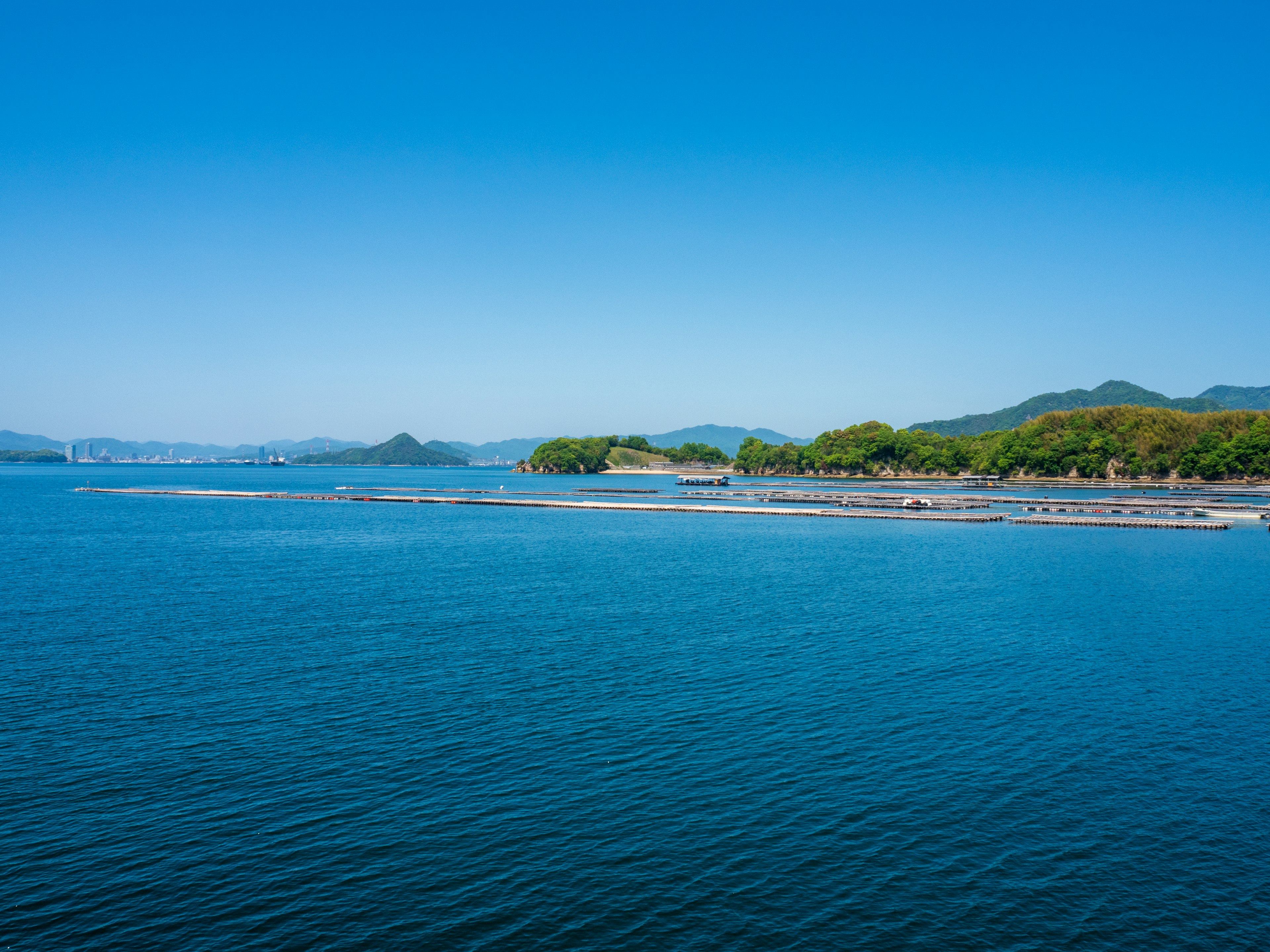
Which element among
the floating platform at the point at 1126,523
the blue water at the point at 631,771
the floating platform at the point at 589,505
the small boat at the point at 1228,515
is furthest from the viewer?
the floating platform at the point at 589,505

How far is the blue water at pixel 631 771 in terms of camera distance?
52.9 ft

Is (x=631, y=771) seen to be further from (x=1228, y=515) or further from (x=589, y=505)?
(x=1228, y=515)

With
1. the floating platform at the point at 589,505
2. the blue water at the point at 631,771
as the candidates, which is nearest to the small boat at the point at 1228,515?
the floating platform at the point at 589,505

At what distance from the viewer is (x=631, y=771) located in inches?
896

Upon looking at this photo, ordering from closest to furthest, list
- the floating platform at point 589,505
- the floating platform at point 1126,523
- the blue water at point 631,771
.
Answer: the blue water at point 631,771
the floating platform at point 1126,523
the floating platform at point 589,505

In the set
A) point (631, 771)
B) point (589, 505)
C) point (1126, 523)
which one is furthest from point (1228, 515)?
point (631, 771)

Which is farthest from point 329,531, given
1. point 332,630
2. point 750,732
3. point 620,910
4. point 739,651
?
point 620,910

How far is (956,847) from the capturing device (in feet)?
61.6

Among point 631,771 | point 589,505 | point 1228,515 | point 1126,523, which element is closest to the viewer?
point 631,771

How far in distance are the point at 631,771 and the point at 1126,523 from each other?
97.9 meters

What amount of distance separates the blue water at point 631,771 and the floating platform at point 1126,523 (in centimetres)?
5159

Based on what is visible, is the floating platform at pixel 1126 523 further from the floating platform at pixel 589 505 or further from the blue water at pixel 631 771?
the blue water at pixel 631 771

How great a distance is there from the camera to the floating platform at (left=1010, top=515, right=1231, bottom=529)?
97006 millimetres

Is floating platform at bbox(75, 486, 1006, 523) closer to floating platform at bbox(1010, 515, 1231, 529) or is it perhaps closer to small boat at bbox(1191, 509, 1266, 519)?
floating platform at bbox(1010, 515, 1231, 529)
